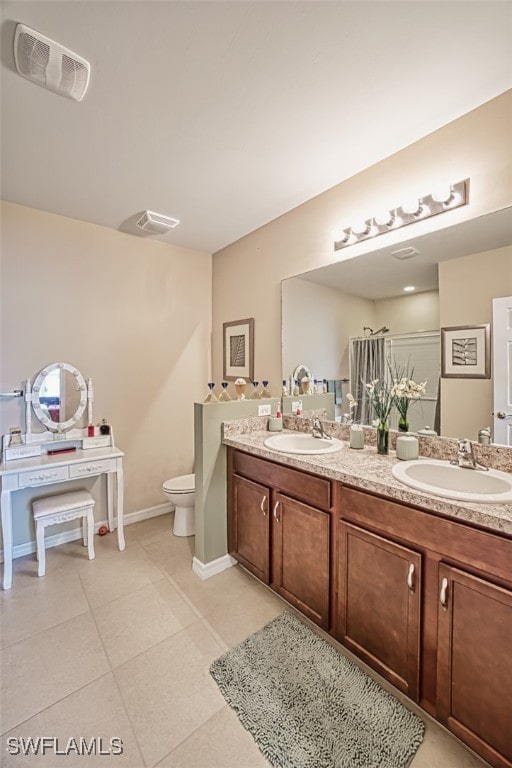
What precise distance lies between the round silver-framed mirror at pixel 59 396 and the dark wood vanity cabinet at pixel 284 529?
4.66 feet

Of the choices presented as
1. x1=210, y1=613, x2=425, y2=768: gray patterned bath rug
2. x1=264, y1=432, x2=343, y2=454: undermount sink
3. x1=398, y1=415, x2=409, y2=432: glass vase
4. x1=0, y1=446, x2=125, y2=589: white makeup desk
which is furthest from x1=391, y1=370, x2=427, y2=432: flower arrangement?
x1=0, y1=446, x2=125, y2=589: white makeup desk

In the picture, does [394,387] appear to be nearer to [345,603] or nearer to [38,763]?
[345,603]

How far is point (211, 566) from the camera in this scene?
2158mm

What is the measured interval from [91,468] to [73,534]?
732 millimetres

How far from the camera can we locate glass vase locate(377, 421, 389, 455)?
1733mm

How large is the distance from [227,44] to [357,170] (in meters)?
1.05

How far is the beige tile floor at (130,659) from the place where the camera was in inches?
45.9

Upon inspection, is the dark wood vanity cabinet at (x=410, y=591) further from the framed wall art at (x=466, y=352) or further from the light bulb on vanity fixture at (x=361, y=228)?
the light bulb on vanity fixture at (x=361, y=228)

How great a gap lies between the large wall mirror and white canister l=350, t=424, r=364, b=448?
248mm

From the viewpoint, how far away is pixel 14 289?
7.77 feet

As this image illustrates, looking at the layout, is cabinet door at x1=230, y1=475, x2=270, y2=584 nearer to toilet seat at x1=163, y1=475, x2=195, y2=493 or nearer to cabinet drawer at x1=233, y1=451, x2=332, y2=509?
cabinet drawer at x1=233, y1=451, x2=332, y2=509

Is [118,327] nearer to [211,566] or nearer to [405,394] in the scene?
[211,566]

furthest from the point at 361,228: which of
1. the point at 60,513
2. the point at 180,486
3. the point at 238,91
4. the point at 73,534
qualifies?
the point at 73,534

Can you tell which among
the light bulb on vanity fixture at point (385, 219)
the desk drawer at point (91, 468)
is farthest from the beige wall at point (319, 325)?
the desk drawer at point (91, 468)
